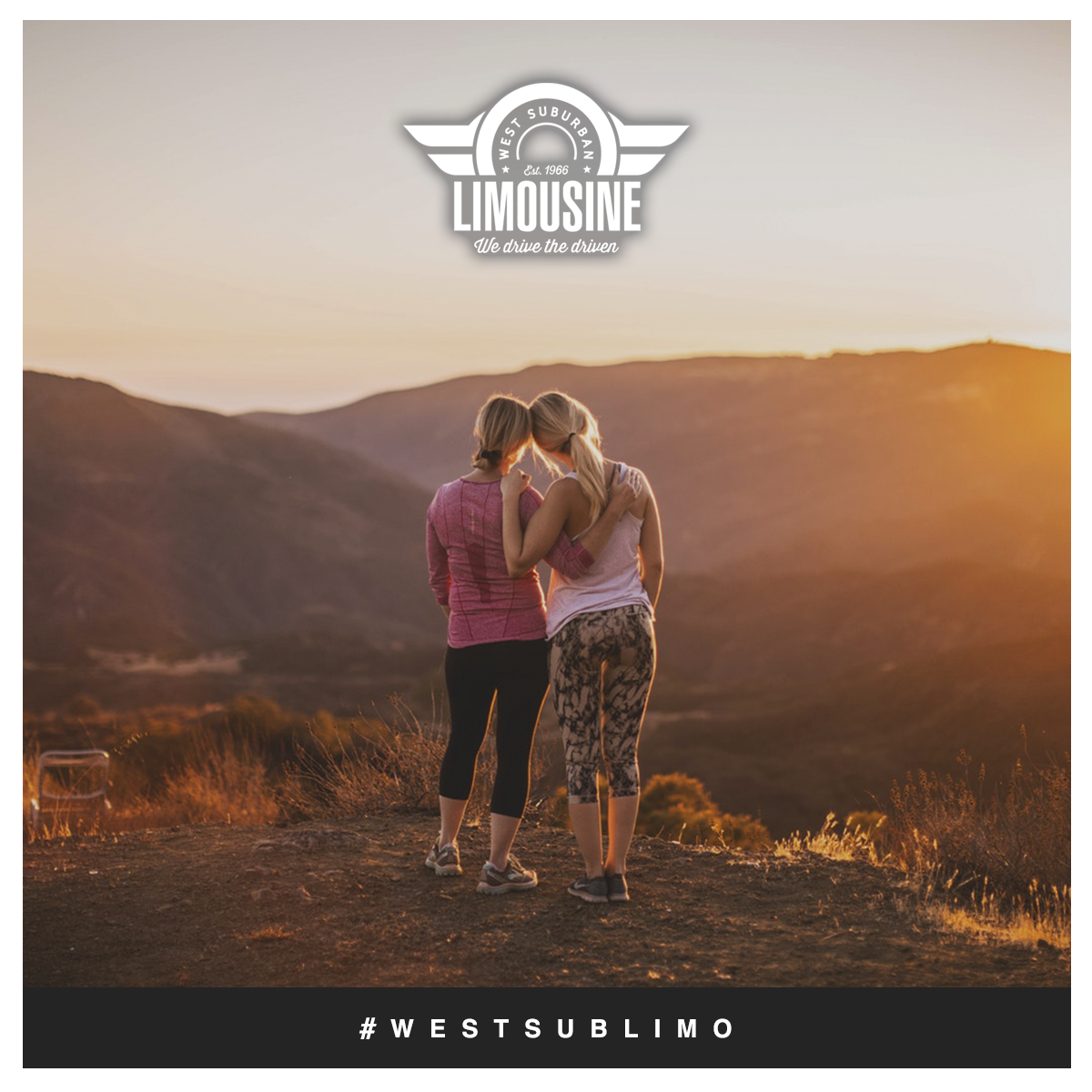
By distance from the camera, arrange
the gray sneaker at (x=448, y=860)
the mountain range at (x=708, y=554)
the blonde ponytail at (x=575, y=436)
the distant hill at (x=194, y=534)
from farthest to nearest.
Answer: the distant hill at (x=194, y=534)
the mountain range at (x=708, y=554)
the gray sneaker at (x=448, y=860)
the blonde ponytail at (x=575, y=436)

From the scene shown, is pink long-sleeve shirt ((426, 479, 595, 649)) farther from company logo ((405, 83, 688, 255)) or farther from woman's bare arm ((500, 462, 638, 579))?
company logo ((405, 83, 688, 255))

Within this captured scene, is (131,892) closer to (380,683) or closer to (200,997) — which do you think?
(200,997)

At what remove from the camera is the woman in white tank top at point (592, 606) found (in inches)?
152

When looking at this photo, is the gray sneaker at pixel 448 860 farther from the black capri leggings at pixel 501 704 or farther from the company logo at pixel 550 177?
the company logo at pixel 550 177

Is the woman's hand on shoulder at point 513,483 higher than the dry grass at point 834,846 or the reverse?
higher

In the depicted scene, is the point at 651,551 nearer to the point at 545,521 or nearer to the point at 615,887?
the point at 545,521

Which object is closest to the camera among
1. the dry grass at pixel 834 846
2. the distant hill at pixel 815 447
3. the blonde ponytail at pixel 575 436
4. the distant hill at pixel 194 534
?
the blonde ponytail at pixel 575 436

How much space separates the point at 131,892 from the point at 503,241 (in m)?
3.20

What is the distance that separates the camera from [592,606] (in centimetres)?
395

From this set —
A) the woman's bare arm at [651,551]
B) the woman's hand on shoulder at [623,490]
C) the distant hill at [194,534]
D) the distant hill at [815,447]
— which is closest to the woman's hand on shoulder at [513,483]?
the woman's hand on shoulder at [623,490]

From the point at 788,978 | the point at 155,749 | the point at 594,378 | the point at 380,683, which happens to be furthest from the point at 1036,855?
the point at 594,378

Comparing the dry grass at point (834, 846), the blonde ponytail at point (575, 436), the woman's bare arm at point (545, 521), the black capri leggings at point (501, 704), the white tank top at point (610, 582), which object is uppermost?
the blonde ponytail at point (575, 436)

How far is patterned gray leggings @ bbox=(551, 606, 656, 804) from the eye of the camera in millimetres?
3953

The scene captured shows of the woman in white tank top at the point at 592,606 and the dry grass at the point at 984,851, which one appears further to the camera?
the dry grass at the point at 984,851
